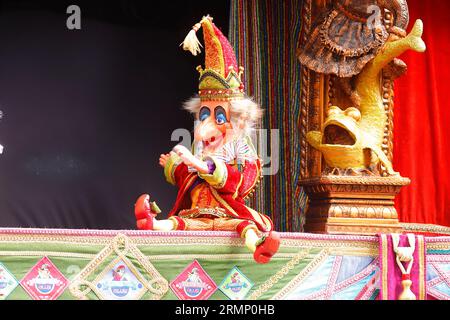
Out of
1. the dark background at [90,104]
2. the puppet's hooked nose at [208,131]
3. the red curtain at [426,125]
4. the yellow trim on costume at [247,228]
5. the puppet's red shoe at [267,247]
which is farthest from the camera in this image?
the red curtain at [426,125]

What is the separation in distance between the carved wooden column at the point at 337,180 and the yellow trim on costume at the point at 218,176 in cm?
80

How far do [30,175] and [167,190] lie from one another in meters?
0.71

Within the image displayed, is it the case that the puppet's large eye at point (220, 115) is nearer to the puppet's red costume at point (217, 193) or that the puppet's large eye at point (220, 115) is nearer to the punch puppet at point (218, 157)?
the punch puppet at point (218, 157)

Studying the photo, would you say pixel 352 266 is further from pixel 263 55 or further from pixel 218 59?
pixel 263 55

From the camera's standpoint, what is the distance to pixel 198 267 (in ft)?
9.45

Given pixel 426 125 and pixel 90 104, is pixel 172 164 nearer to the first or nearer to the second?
pixel 90 104

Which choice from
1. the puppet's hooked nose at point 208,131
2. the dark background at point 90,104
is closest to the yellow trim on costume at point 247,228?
the puppet's hooked nose at point 208,131

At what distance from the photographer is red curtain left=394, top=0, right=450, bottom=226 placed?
14.4 ft

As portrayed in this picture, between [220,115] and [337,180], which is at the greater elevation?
[220,115]

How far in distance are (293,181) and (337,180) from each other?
1.52 feet

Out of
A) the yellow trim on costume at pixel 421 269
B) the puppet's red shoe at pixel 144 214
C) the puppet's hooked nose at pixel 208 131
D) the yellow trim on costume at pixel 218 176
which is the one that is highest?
the puppet's hooked nose at pixel 208 131

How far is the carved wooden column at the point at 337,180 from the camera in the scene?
372 centimetres

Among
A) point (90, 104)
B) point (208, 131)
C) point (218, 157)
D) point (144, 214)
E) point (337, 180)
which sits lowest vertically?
point (144, 214)

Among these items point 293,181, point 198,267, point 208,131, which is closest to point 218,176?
point 208,131
